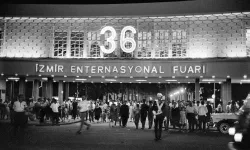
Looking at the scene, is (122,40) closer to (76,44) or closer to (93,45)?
(93,45)

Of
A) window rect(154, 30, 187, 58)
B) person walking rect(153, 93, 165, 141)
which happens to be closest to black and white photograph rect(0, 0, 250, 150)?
window rect(154, 30, 187, 58)

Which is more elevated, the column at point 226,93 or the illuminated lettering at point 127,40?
the illuminated lettering at point 127,40

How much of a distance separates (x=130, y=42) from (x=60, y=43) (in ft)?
23.3

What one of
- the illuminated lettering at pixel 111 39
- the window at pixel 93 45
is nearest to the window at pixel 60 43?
the window at pixel 93 45

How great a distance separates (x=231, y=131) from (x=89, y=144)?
6.92m

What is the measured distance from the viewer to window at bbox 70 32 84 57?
35.1 meters

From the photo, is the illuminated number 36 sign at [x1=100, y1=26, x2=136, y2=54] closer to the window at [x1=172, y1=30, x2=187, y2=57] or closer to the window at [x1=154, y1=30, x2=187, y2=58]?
the window at [x1=154, y1=30, x2=187, y2=58]

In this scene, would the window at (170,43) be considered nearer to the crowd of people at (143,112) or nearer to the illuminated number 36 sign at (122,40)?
the illuminated number 36 sign at (122,40)

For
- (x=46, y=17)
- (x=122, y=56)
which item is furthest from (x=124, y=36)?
(x=46, y=17)

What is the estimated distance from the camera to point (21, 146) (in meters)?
13.2

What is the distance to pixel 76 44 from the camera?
35.4 m

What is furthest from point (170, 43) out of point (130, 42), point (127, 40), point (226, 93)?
point (226, 93)

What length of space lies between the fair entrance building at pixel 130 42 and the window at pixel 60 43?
3.9 inches

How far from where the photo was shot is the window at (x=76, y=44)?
115ft
